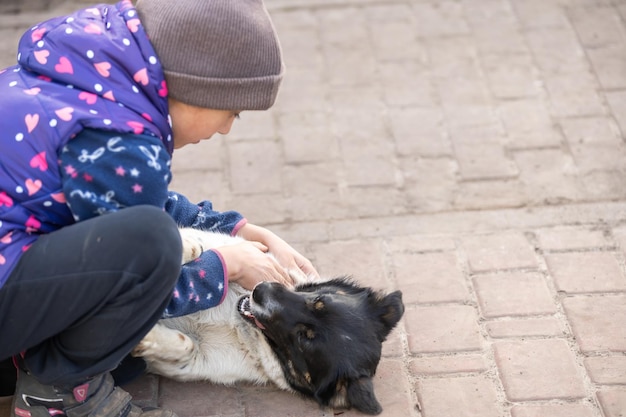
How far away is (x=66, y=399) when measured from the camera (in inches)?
105

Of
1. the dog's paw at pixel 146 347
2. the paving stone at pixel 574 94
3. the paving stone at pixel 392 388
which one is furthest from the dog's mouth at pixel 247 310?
the paving stone at pixel 574 94

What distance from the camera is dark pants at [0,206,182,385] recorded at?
2371 mm

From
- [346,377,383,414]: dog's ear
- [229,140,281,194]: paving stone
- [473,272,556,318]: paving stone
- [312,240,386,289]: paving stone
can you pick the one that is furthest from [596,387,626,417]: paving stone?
[229,140,281,194]: paving stone

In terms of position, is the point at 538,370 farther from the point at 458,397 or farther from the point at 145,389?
the point at 145,389

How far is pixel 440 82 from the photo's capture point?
4883 mm

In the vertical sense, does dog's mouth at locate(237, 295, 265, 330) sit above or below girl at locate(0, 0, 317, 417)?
below

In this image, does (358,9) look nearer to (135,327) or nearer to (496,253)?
(496,253)

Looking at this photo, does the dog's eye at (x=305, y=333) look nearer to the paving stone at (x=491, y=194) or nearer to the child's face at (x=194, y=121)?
the child's face at (x=194, y=121)

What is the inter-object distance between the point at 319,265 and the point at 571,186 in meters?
1.36

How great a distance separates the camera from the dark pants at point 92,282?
2.37 meters

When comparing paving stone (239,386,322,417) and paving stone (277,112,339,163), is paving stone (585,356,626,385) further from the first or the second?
paving stone (277,112,339,163)

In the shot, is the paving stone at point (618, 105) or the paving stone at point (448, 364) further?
the paving stone at point (618, 105)

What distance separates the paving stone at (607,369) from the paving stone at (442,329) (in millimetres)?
417

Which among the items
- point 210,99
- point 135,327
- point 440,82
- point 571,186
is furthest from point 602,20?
point 135,327
